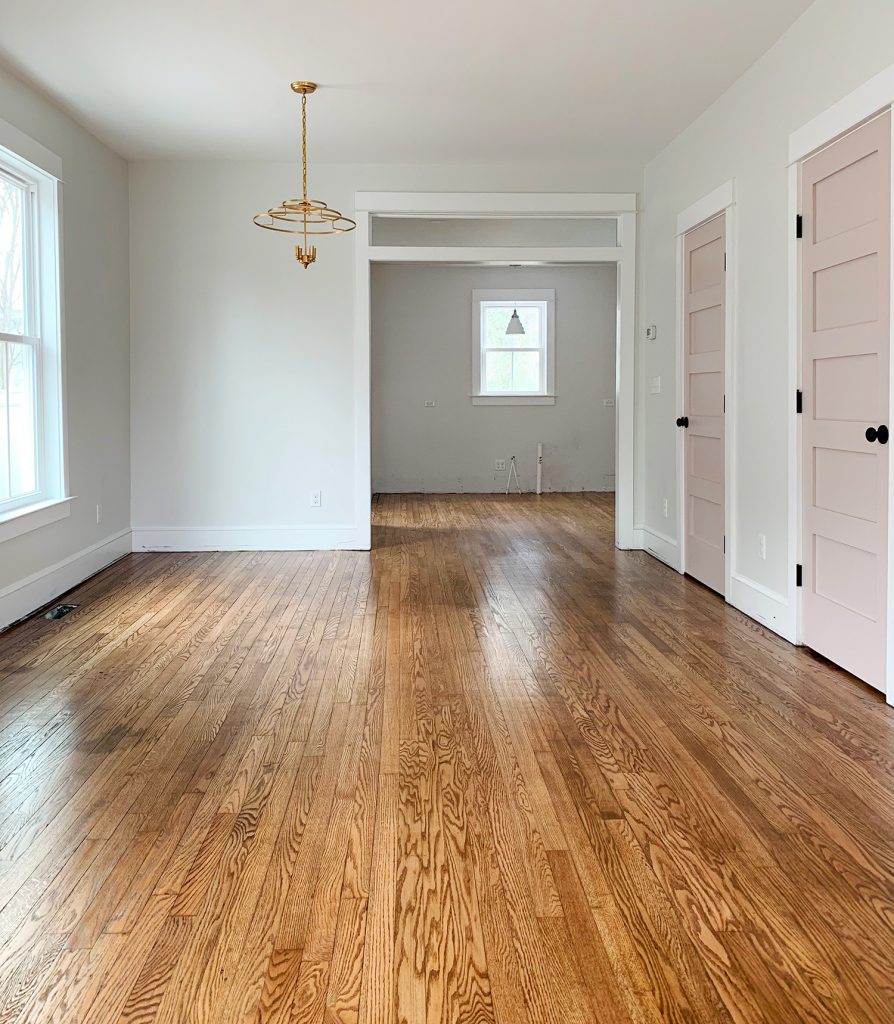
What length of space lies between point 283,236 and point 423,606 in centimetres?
323

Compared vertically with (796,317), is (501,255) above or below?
above

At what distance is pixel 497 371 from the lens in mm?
11391

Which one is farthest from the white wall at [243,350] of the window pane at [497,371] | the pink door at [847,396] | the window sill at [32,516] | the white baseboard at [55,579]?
the window pane at [497,371]

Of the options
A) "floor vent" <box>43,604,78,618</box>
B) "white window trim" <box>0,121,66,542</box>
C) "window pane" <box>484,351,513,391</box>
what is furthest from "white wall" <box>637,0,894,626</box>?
"window pane" <box>484,351,513,391</box>

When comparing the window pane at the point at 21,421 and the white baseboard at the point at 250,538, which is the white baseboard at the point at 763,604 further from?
the window pane at the point at 21,421

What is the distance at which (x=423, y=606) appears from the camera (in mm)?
5176

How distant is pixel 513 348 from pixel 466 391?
2.49 feet

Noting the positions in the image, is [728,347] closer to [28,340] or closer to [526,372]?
[28,340]

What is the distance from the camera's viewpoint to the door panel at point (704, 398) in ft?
17.5

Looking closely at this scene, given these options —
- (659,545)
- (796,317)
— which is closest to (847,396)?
(796,317)

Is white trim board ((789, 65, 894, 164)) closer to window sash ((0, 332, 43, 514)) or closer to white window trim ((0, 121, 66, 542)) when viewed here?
white window trim ((0, 121, 66, 542))

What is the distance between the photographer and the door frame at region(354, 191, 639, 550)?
689cm

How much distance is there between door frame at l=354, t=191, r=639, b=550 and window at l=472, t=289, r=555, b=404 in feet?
13.7

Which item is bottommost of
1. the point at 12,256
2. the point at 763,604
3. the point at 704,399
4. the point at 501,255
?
the point at 763,604
